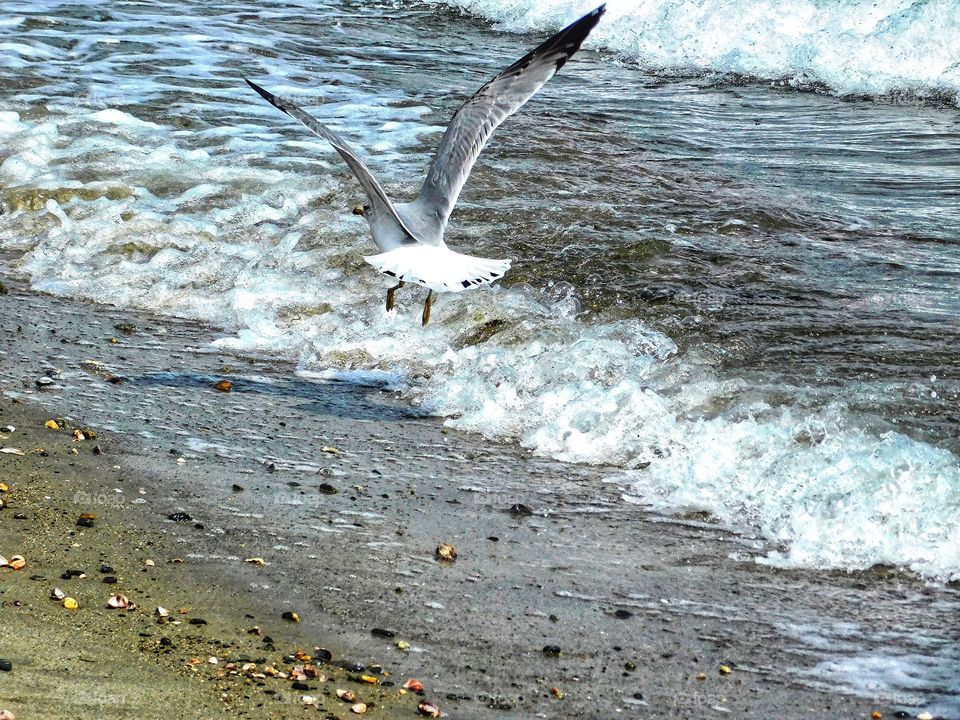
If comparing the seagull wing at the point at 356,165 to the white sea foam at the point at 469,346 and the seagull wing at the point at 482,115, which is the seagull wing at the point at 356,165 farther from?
the white sea foam at the point at 469,346

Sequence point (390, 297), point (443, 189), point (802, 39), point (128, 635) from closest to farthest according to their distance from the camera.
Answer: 1. point (128, 635)
2. point (390, 297)
3. point (443, 189)
4. point (802, 39)

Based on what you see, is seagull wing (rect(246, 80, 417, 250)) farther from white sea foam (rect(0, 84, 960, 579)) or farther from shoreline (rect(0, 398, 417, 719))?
shoreline (rect(0, 398, 417, 719))

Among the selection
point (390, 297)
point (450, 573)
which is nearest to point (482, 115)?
point (390, 297)

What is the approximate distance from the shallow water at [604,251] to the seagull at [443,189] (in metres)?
0.49

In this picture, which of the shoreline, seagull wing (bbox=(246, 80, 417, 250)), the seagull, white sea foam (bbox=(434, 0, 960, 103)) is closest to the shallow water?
white sea foam (bbox=(434, 0, 960, 103))

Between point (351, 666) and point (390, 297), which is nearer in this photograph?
point (351, 666)

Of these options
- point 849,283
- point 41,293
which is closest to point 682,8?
point 849,283

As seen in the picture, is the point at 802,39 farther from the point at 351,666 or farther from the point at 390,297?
the point at 351,666

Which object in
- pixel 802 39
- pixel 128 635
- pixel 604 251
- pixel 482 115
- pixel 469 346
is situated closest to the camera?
pixel 128 635

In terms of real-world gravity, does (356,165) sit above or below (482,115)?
below

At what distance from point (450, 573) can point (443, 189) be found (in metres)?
3.21

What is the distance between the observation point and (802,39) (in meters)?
13.9

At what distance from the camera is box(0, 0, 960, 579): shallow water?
5145mm

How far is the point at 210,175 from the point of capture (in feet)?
30.1
